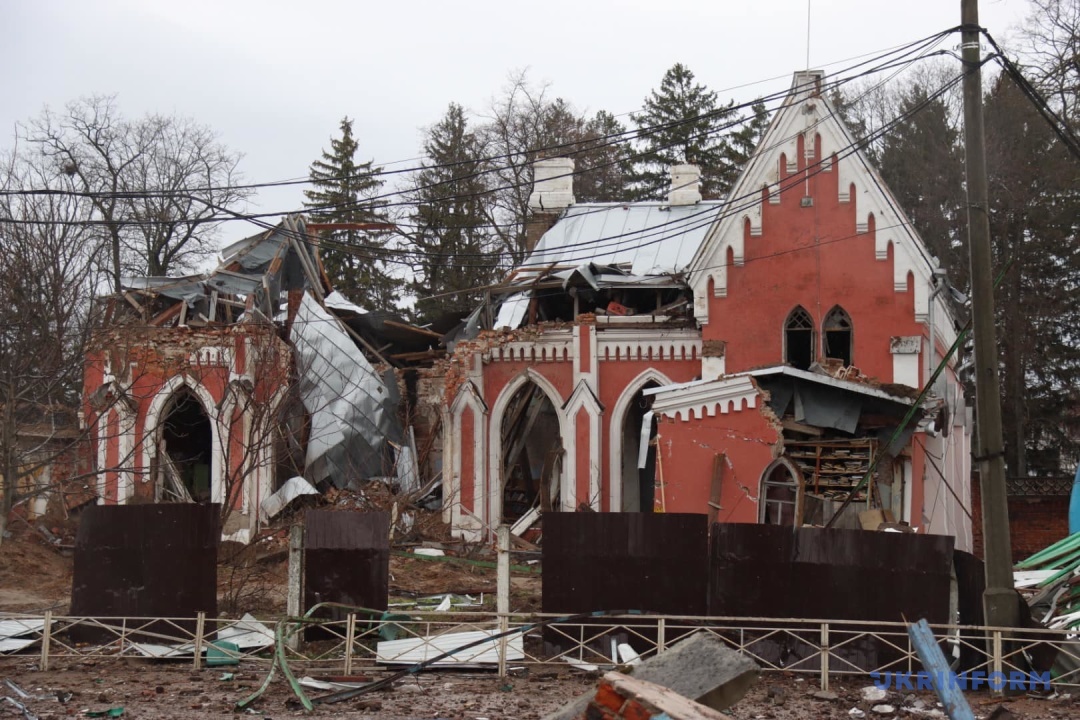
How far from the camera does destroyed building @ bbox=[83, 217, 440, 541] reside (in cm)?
2839

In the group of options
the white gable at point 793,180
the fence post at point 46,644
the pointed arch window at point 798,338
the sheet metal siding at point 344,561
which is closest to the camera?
the fence post at point 46,644

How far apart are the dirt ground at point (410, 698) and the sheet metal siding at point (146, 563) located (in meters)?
0.97

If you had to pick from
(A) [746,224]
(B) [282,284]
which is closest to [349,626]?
(A) [746,224]

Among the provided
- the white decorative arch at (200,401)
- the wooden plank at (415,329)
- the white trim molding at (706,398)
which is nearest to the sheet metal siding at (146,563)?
the white trim molding at (706,398)

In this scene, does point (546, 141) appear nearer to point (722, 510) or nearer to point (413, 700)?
point (722, 510)

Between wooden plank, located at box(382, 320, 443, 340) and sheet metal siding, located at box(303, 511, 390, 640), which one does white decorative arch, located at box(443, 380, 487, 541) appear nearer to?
wooden plank, located at box(382, 320, 443, 340)

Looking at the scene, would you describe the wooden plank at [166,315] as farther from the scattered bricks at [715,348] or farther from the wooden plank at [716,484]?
the wooden plank at [716,484]

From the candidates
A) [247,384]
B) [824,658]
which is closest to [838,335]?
[247,384]

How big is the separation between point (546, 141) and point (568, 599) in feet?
119

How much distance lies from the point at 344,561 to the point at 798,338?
41.1ft

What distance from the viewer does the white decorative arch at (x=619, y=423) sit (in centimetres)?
2852

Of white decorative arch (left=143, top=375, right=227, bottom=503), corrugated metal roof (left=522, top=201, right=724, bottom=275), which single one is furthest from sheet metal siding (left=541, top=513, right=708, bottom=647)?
corrugated metal roof (left=522, top=201, right=724, bottom=275)

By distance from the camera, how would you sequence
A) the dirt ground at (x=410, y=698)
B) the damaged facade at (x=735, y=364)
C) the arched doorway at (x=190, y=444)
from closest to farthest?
1. the dirt ground at (x=410, y=698)
2. the damaged facade at (x=735, y=364)
3. the arched doorway at (x=190, y=444)

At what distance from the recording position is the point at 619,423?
1130 inches
